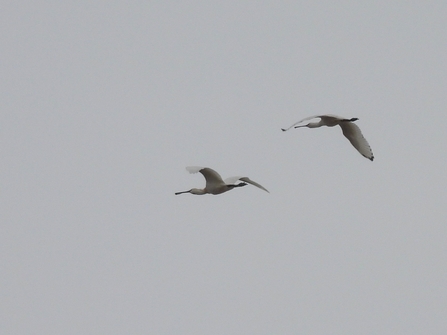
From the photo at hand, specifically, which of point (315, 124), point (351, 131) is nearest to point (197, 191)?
point (315, 124)

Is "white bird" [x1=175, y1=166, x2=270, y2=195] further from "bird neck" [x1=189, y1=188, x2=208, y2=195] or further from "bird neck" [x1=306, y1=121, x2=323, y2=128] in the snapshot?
"bird neck" [x1=306, y1=121, x2=323, y2=128]

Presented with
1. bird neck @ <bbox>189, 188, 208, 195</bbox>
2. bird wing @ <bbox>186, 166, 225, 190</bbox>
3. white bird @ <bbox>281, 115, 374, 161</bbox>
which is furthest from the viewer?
white bird @ <bbox>281, 115, 374, 161</bbox>

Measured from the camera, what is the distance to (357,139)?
2519cm

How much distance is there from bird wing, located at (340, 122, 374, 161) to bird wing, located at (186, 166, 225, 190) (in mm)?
3793

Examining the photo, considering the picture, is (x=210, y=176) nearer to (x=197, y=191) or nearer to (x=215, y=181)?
(x=215, y=181)

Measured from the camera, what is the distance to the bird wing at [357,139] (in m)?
25.0

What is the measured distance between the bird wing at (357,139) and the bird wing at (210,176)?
12.4 feet

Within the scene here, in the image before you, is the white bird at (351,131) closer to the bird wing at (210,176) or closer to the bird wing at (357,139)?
the bird wing at (357,139)

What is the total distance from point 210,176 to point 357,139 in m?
4.28

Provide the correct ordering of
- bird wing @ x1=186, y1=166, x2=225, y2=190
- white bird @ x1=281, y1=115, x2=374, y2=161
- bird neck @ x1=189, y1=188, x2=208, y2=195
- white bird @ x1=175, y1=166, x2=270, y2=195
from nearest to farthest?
1. white bird @ x1=175, y1=166, x2=270, y2=195
2. bird wing @ x1=186, y1=166, x2=225, y2=190
3. bird neck @ x1=189, y1=188, x2=208, y2=195
4. white bird @ x1=281, y1=115, x2=374, y2=161

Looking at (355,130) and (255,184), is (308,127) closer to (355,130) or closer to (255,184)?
(355,130)

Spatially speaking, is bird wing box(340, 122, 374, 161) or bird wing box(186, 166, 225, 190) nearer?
bird wing box(186, 166, 225, 190)

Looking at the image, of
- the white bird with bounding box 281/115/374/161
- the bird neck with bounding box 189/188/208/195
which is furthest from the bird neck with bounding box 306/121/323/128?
the bird neck with bounding box 189/188/208/195

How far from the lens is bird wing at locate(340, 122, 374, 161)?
25.0m
